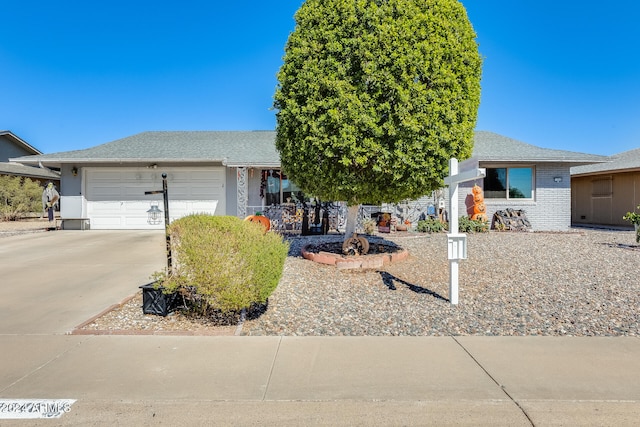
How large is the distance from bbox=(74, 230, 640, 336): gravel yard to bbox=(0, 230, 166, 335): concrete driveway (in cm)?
65

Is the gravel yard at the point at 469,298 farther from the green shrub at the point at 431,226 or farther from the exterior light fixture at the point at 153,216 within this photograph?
the exterior light fixture at the point at 153,216

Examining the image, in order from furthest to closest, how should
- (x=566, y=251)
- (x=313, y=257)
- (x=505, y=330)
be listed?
(x=566, y=251)
(x=313, y=257)
(x=505, y=330)

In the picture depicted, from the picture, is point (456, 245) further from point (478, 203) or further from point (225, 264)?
point (478, 203)

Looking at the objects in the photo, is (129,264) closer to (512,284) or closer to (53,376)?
(53,376)

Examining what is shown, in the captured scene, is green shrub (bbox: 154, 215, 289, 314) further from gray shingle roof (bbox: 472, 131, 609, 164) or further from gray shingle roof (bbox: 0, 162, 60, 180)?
gray shingle roof (bbox: 0, 162, 60, 180)

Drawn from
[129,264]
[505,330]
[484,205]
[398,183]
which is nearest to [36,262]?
[129,264]

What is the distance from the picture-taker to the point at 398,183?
6887 millimetres

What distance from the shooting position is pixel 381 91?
6.55 meters

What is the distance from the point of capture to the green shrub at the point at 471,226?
478 inches

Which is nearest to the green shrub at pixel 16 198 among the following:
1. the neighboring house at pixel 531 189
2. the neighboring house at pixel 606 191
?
the neighboring house at pixel 531 189

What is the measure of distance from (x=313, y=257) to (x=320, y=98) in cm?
303

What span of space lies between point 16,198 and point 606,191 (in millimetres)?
29391

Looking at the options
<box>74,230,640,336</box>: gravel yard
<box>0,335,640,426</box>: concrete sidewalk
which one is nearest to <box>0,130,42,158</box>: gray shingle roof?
<box>74,230,640,336</box>: gravel yard

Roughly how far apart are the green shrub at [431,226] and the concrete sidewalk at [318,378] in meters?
8.05
